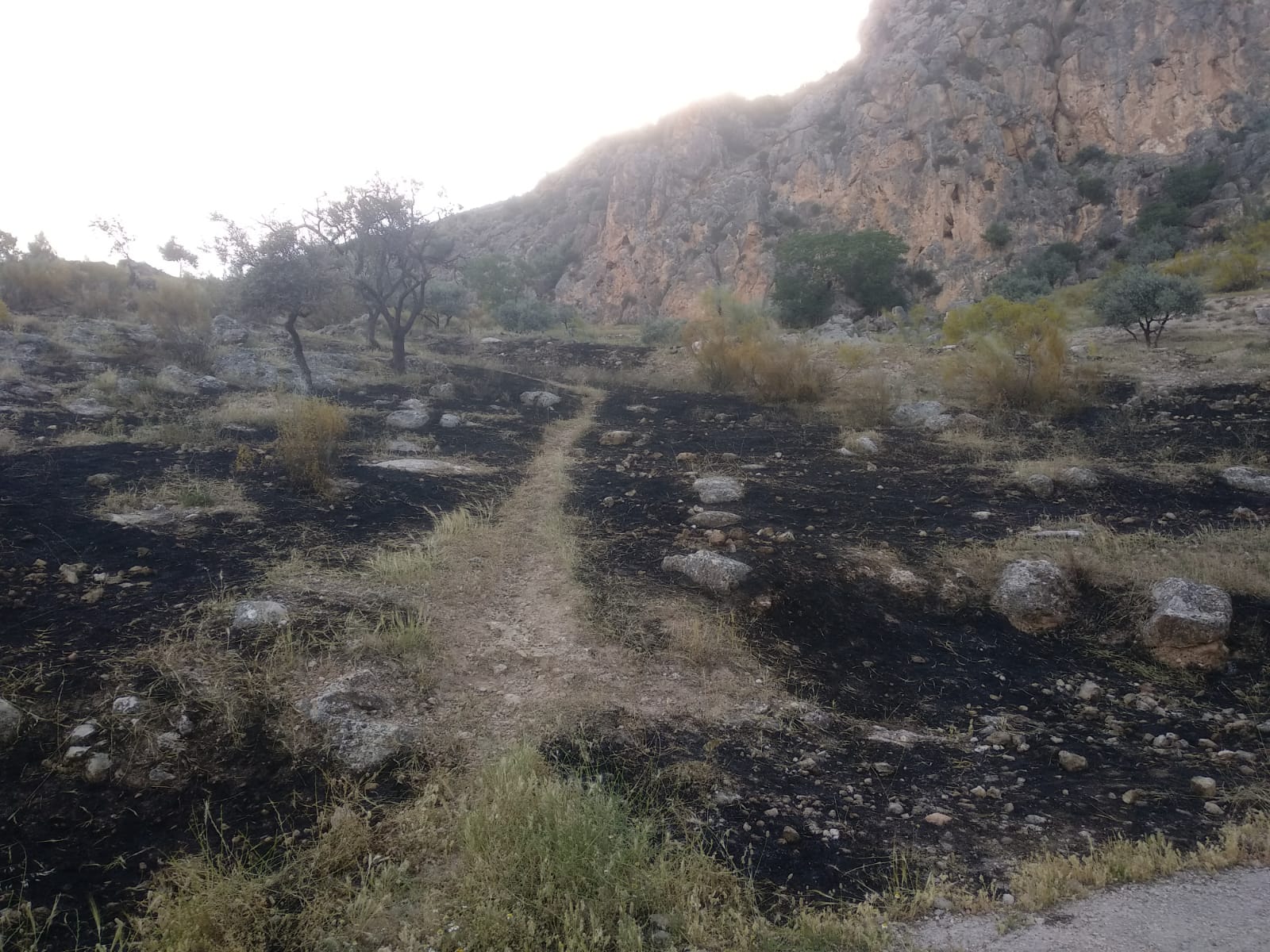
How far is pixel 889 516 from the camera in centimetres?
659

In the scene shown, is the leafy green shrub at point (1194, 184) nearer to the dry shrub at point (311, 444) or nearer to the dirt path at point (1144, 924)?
the dry shrub at point (311, 444)

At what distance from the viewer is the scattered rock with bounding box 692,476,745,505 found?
7156 mm

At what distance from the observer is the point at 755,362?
12906mm

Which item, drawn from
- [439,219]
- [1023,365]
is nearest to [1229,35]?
[1023,365]

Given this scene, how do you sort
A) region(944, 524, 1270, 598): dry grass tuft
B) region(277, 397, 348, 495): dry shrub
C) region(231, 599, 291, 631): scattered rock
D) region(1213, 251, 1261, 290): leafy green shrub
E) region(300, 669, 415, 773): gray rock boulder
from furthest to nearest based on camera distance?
region(1213, 251, 1261, 290): leafy green shrub → region(277, 397, 348, 495): dry shrub → region(944, 524, 1270, 598): dry grass tuft → region(231, 599, 291, 631): scattered rock → region(300, 669, 415, 773): gray rock boulder

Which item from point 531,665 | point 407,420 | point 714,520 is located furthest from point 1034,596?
point 407,420

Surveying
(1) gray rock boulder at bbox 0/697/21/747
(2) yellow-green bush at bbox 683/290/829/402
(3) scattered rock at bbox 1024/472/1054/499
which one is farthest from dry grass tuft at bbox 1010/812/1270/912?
(2) yellow-green bush at bbox 683/290/829/402

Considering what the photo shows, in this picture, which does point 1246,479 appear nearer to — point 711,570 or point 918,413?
point 918,413

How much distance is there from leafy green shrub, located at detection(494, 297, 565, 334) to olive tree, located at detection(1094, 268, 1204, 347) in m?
17.4

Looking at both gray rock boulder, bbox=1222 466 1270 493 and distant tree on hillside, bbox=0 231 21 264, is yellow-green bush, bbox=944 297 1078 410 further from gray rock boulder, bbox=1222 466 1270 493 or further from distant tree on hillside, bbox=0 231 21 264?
distant tree on hillside, bbox=0 231 21 264

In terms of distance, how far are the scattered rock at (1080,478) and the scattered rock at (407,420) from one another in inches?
336

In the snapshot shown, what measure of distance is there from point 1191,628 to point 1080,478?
3.09 meters

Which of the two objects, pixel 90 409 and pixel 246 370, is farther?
pixel 246 370

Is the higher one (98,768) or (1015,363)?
(98,768)
